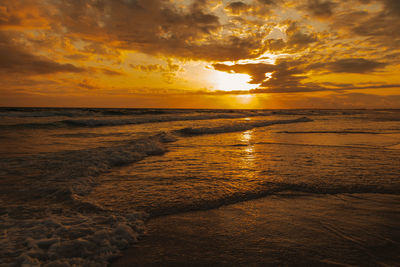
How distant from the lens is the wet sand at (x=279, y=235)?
246cm

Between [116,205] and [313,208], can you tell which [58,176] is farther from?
[313,208]

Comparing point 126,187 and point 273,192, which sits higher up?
point 273,192

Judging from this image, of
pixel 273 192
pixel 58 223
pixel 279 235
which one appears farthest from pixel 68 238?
pixel 273 192

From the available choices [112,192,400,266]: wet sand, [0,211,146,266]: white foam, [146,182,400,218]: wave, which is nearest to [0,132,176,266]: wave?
[0,211,146,266]: white foam

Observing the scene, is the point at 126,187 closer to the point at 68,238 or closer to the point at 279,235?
the point at 68,238

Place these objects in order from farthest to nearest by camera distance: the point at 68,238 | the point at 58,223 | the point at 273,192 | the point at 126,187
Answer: the point at 126,187 → the point at 273,192 → the point at 58,223 → the point at 68,238

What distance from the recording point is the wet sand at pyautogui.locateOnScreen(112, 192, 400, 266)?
2457mm

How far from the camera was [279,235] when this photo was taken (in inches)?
114

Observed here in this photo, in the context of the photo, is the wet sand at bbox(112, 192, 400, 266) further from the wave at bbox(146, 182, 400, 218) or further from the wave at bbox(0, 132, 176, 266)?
the wave at bbox(0, 132, 176, 266)

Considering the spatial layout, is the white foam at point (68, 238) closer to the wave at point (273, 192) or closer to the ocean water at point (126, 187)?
the ocean water at point (126, 187)

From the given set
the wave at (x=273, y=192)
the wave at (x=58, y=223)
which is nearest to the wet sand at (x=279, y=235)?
the wave at (x=273, y=192)

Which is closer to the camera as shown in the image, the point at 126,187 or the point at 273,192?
the point at 273,192

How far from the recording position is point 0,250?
2.60m

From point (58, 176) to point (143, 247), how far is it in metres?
3.64
